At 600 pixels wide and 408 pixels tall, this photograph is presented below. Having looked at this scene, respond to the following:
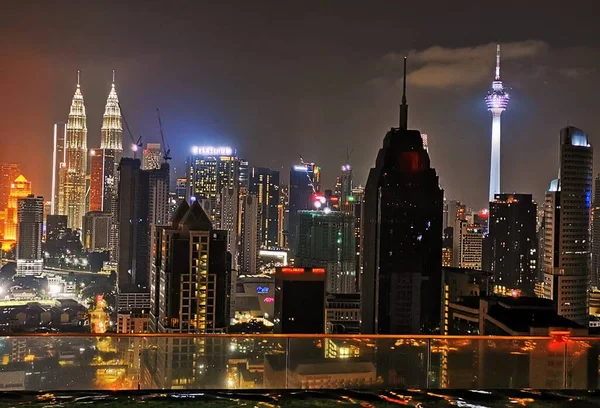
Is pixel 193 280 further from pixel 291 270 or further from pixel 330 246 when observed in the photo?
pixel 330 246

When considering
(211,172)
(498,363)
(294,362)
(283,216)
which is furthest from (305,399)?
(211,172)

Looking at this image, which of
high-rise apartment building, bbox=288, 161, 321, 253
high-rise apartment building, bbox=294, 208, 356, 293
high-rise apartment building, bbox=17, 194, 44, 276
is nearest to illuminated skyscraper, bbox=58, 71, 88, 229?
high-rise apartment building, bbox=17, 194, 44, 276

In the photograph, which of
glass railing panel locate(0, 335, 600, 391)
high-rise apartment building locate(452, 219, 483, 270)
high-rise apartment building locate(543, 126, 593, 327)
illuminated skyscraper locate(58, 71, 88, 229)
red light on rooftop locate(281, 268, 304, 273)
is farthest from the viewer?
illuminated skyscraper locate(58, 71, 88, 229)

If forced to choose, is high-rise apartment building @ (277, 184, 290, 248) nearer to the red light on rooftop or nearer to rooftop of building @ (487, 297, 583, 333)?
the red light on rooftop

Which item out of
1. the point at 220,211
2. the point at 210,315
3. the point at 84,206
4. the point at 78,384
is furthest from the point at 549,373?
the point at 84,206

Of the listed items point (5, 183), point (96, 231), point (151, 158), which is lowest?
point (96, 231)

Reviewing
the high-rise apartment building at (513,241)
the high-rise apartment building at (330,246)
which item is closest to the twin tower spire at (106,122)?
the high-rise apartment building at (330,246)

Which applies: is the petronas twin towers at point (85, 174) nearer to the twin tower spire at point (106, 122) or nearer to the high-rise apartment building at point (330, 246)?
the twin tower spire at point (106, 122)
